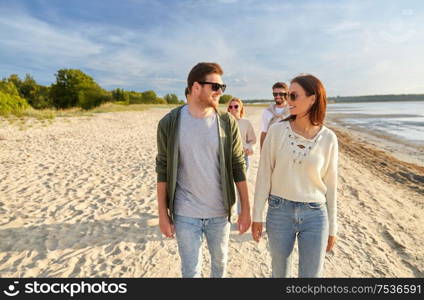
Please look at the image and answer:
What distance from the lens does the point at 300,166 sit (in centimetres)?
192

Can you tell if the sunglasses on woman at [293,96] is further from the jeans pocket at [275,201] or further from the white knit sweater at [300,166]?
the jeans pocket at [275,201]

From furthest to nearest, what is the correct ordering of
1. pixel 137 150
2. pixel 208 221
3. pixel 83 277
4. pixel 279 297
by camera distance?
pixel 137 150, pixel 83 277, pixel 279 297, pixel 208 221

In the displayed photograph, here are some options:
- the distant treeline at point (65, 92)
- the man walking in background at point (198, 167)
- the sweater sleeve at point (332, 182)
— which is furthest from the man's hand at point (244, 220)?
the distant treeline at point (65, 92)

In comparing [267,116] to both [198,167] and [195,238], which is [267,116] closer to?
[198,167]

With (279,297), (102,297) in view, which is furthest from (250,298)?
(102,297)

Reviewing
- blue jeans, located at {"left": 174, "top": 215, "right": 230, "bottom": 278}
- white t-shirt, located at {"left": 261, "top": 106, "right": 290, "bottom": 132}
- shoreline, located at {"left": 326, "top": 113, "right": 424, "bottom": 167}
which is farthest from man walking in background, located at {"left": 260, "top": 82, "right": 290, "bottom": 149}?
shoreline, located at {"left": 326, "top": 113, "right": 424, "bottom": 167}

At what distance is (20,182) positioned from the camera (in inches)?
268

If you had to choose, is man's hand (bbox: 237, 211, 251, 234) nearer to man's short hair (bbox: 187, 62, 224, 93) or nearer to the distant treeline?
man's short hair (bbox: 187, 62, 224, 93)

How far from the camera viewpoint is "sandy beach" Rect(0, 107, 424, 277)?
11.6 feet

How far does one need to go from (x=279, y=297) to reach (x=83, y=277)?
2.49 meters

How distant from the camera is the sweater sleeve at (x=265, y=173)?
2.01 metres

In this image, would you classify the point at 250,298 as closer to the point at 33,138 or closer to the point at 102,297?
the point at 102,297

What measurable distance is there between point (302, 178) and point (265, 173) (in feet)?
0.91

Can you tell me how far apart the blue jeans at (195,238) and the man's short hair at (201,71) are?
108cm
